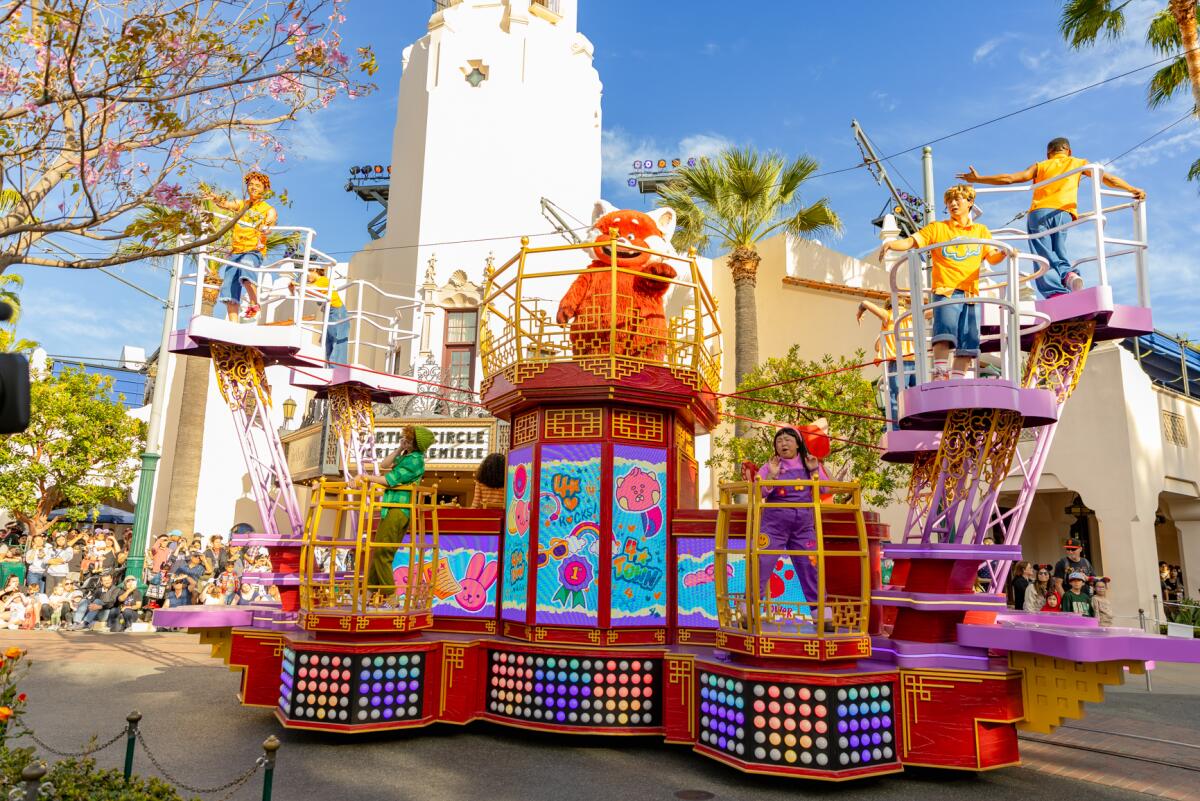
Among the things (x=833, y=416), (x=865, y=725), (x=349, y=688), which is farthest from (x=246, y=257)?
(x=833, y=416)

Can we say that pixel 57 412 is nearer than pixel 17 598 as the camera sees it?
No

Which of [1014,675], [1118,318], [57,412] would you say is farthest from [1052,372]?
[57,412]

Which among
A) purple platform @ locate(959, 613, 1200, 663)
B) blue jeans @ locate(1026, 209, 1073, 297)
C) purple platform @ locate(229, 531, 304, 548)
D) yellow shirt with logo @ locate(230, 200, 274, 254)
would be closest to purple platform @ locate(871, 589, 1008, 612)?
purple platform @ locate(959, 613, 1200, 663)

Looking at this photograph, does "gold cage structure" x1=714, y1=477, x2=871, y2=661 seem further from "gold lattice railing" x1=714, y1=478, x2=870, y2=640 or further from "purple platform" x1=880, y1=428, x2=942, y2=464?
"purple platform" x1=880, y1=428, x2=942, y2=464

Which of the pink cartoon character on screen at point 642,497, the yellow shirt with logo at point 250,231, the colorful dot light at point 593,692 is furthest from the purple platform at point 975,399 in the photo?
the yellow shirt with logo at point 250,231

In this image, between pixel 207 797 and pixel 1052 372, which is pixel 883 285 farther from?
pixel 207 797

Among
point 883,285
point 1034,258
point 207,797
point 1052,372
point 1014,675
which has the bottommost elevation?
point 207,797

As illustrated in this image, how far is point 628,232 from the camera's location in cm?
903

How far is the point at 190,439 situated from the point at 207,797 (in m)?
18.9

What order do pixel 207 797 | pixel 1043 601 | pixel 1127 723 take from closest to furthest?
1. pixel 207 797
2. pixel 1127 723
3. pixel 1043 601

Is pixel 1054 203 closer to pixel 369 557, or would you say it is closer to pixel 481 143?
pixel 369 557

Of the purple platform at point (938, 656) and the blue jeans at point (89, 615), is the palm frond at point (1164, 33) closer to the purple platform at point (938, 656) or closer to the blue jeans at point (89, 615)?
the purple platform at point (938, 656)

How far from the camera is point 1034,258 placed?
7.53m

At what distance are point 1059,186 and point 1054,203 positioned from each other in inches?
7.0
